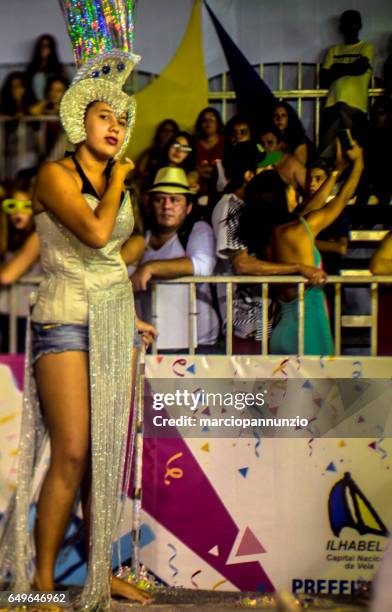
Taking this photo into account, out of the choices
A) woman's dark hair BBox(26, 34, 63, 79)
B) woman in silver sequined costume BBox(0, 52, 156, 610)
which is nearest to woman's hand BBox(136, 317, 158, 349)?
woman in silver sequined costume BBox(0, 52, 156, 610)

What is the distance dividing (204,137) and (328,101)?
42cm

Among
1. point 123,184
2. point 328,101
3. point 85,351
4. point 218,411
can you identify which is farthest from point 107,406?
point 328,101

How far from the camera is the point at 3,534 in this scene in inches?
124

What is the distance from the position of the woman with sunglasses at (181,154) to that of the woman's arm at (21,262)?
1.62 ft

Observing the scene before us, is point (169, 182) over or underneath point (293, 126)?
underneath

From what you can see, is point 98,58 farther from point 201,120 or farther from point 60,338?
point 60,338

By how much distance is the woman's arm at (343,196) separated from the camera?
3.28 metres

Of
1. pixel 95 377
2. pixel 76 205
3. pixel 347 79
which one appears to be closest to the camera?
pixel 76 205

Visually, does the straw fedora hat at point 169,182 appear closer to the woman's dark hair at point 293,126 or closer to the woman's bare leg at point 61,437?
the woman's dark hair at point 293,126

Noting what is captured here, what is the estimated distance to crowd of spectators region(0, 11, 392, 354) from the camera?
10.7 feet

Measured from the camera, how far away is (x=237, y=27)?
325 cm

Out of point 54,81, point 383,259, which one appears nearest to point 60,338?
point 54,81

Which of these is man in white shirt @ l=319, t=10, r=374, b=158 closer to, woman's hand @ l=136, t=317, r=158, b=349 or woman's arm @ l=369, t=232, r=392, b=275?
woman's arm @ l=369, t=232, r=392, b=275

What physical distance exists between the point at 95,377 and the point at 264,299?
0.65 meters
